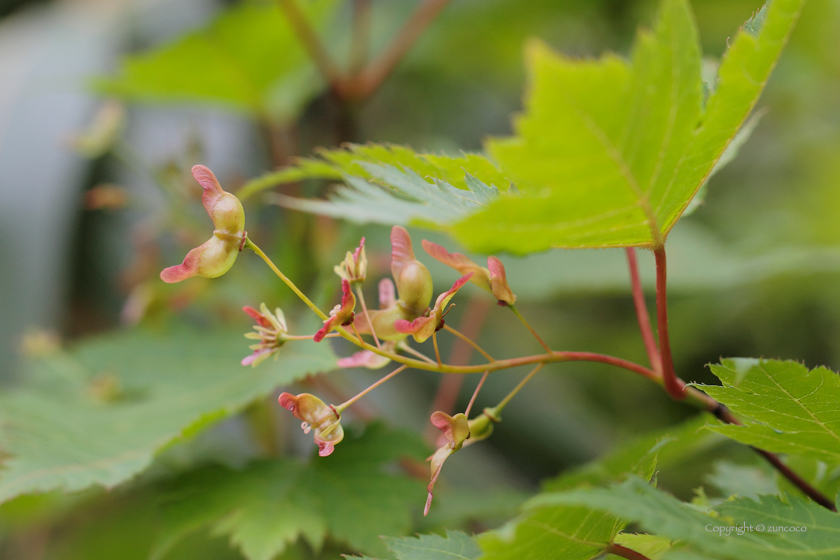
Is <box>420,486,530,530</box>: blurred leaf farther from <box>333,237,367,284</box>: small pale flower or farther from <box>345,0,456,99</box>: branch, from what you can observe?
<box>345,0,456,99</box>: branch

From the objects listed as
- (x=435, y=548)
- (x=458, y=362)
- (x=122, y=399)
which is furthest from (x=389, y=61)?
(x=435, y=548)

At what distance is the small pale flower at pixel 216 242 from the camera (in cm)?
26

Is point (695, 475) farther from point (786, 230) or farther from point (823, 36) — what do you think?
point (823, 36)

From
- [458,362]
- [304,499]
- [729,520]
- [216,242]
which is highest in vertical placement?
[216,242]

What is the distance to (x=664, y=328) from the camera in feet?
0.93

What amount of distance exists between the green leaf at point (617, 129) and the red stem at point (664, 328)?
3 cm

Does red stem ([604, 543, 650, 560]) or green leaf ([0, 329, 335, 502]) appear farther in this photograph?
green leaf ([0, 329, 335, 502])

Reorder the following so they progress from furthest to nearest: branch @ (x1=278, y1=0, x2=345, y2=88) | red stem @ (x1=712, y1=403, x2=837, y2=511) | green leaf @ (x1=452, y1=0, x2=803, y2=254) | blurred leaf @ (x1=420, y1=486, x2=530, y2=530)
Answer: branch @ (x1=278, y1=0, x2=345, y2=88), blurred leaf @ (x1=420, y1=486, x2=530, y2=530), red stem @ (x1=712, y1=403, x2=837, y2=511), green leaf @ (x1=452, y1=0, x2=803, y2=254)

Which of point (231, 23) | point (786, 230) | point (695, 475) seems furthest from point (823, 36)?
point (231, 23)

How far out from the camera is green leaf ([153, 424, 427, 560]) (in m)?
0.39

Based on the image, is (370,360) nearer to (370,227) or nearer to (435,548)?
(435,548)

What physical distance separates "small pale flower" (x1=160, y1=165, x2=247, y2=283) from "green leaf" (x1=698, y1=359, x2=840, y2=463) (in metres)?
0.22

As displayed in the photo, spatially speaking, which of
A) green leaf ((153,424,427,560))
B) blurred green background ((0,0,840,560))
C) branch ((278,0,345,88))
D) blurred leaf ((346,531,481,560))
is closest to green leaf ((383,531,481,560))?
blurred leaf ((346,531,481,560))

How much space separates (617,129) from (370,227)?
494 millimetres
